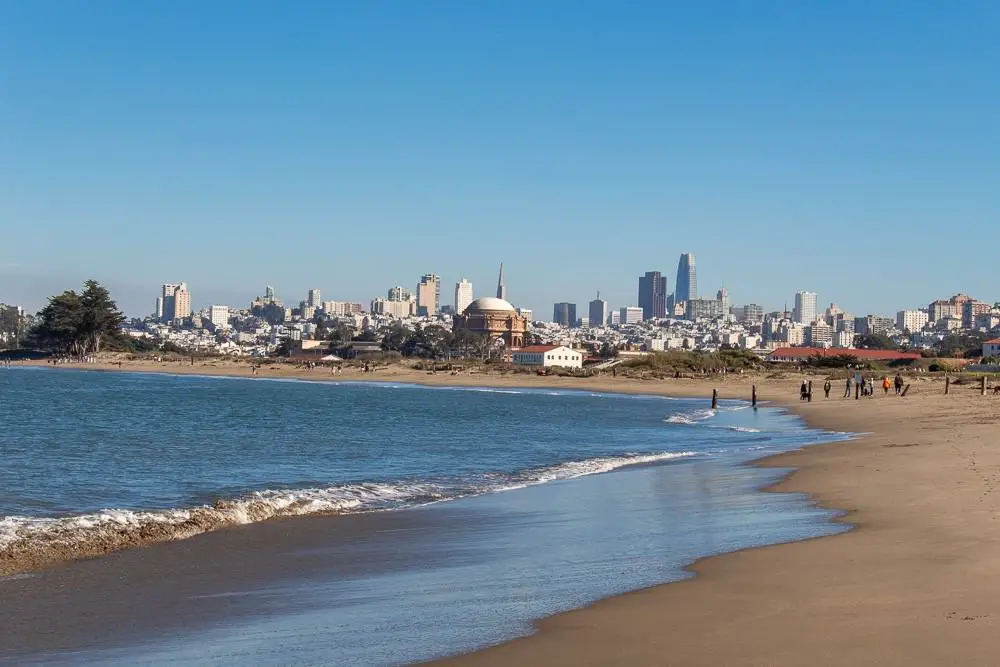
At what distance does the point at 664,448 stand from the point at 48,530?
1810cm

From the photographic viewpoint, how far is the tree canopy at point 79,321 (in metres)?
133

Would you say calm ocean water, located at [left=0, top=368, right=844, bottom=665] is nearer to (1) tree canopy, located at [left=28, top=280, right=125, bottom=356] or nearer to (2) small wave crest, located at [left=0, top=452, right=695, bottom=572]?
(2) small wave crest, located at [left=0, top=452, right=695, bottom=572]

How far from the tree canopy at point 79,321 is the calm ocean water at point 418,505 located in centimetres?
10222

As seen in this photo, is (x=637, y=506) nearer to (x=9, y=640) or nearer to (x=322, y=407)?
(x=9, y=640)

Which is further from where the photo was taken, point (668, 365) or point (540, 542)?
A: point (668, 365)

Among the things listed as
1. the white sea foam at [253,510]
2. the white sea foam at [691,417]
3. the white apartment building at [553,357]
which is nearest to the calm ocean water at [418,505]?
the white sea foam at [253,510]

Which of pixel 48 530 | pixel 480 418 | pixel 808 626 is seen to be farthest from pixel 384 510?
pixel 480 418

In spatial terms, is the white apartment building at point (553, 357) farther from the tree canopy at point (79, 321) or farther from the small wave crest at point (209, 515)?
the small wave crest at point (209, 515)

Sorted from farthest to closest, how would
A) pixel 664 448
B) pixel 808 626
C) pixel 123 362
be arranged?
pixel 123 362
pixel 664 448
pixel 808 626

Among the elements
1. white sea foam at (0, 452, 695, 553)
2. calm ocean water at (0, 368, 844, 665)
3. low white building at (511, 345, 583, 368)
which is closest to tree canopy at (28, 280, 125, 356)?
low white building at (511, 345, 583, 368)

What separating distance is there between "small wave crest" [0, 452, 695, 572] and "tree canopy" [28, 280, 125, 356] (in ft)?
406

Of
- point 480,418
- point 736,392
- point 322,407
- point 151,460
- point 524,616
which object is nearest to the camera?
point 524,616

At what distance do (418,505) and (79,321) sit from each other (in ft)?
420

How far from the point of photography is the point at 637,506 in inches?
595
